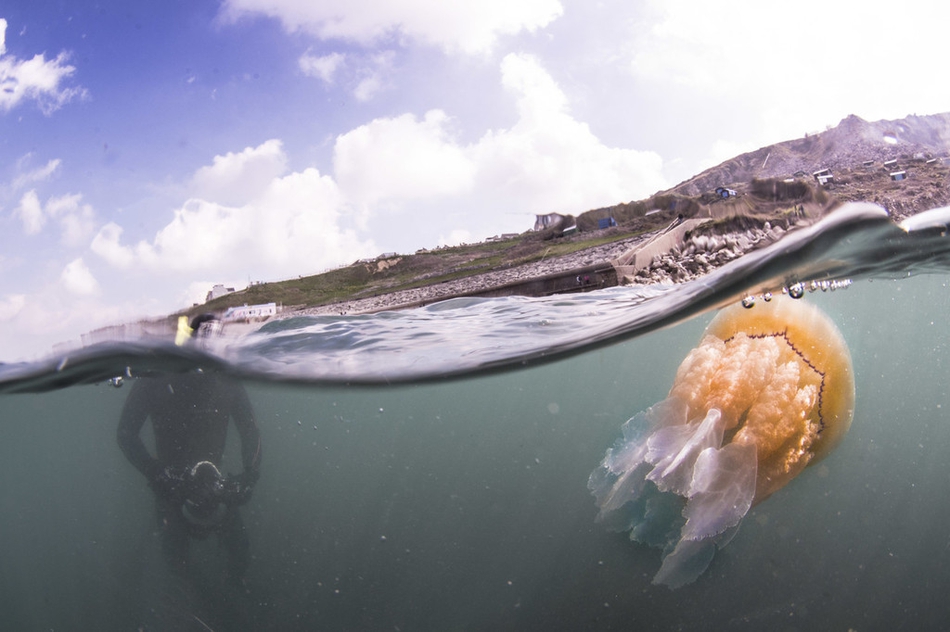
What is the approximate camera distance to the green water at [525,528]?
442 cm

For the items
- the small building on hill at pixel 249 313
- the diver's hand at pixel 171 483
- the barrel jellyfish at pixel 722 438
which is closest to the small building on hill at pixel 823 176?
the barrel jellyfish at pixel 722 438

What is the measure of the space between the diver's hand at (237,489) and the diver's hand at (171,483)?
14.1 inches

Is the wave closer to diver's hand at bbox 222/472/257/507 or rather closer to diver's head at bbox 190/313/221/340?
diver's head at bbox 190/313/221/340

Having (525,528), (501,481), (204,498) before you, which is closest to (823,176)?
(501,481)

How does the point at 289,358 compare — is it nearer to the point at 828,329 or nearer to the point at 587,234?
Answer: the point at 587,234

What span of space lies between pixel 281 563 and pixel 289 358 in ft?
6.88

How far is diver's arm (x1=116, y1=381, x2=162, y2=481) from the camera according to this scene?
535 centimetres

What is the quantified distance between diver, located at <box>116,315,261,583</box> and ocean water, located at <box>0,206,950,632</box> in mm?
146

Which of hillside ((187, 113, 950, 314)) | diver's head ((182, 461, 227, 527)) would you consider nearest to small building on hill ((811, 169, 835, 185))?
hillside ((187, 113, 950, 314))

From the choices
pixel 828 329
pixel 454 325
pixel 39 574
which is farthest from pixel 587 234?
pixel 39 574

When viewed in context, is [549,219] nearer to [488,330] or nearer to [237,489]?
[488,330]

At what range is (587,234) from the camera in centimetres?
689

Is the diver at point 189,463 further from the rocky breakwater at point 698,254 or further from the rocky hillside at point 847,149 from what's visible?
the rocky hillside at point 847,149

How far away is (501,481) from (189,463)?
2.92m
